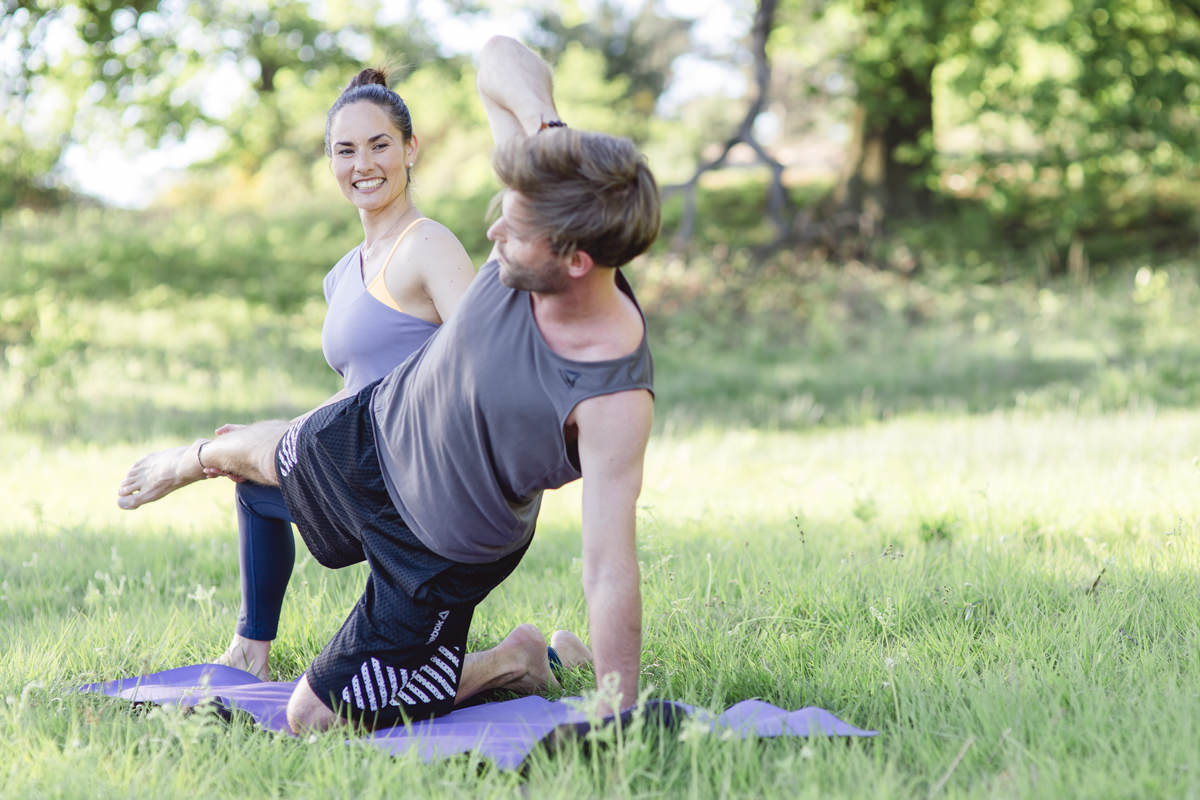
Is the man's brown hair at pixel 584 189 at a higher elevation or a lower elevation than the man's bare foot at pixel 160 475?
higher

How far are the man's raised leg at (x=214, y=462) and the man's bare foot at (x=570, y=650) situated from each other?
1.10m

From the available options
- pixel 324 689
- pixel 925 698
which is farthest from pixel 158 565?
pixel 925 698

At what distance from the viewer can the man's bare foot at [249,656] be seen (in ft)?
11.8

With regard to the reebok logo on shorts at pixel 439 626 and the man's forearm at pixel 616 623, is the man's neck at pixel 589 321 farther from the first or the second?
the reebok logo on shorts at pixel 439 626

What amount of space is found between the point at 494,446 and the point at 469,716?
3.27 feet

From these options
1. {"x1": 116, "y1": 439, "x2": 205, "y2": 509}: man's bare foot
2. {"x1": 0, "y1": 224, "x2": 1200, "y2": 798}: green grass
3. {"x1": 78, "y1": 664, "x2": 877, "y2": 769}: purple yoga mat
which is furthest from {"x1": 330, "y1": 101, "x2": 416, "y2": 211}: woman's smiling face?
{"x1": 78, "y1": 664, "x2": 877, "y2": 769}: purple yoga mat

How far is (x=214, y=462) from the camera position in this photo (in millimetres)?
3408

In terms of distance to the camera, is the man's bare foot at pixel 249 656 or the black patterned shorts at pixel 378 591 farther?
the man's bare foot at pixel 249 656

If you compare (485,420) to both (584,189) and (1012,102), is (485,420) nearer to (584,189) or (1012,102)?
(584,189)

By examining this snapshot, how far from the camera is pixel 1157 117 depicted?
1387cm

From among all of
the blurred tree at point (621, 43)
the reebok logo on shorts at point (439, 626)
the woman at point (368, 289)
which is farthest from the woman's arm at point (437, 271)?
the blurred tree at point (621, 43)

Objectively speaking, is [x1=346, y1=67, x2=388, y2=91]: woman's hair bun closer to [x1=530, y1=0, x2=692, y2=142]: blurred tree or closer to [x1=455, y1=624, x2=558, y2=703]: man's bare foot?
[x1=455, y1=624, x2=558, y2=703]: man's bare foot

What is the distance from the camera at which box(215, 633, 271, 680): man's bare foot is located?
3598 millimetres

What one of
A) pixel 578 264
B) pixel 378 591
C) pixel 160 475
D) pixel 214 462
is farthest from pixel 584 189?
pixel 160 475
